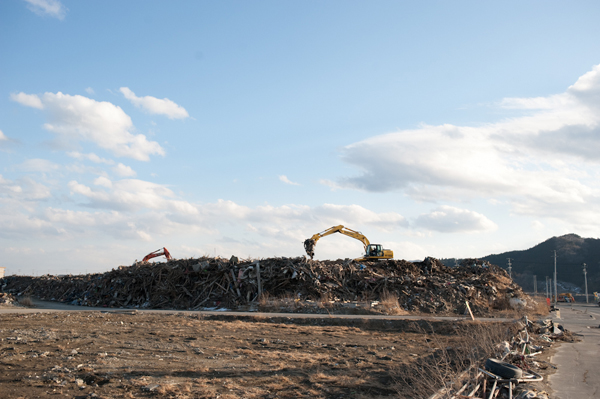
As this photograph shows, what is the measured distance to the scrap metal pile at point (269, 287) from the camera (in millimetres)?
23500

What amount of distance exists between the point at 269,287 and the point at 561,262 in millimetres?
130353

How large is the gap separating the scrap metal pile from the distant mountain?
104318mm

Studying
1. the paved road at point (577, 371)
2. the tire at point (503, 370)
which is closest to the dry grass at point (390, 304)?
the paved road at point (577, 371)

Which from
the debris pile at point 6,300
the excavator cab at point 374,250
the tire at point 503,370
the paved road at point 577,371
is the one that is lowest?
the paved road at point 577,371

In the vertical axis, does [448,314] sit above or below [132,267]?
below

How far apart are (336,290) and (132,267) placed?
13.2 metres

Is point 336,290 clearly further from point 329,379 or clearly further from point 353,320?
point 329,379

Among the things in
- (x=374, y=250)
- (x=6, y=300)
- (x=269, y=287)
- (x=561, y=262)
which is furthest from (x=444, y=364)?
(x=561, y=262)

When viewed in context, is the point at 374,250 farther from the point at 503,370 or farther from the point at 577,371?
the point at 503,370

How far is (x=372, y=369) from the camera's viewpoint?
361 inches

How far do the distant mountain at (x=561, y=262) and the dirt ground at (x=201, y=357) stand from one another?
386 ft

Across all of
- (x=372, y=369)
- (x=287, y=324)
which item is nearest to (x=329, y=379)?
(x=372, y=369)

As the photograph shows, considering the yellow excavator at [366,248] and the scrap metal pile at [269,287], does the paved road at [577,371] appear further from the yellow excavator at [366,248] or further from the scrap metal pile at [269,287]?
the yellow excavator at [366,248]

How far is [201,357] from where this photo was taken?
9625 millimetres
